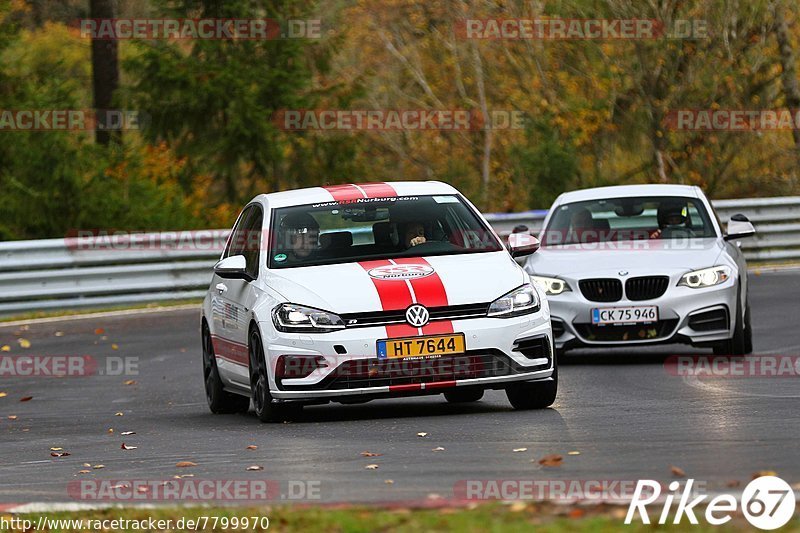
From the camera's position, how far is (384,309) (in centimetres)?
1106

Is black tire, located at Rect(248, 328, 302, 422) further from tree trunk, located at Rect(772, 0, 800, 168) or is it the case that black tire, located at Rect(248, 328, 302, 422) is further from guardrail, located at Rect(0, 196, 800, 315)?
tree trunk, located at Rect(772, 0, 800, 168)

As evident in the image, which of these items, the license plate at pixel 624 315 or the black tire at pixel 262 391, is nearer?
the black tire at pixel 262 391

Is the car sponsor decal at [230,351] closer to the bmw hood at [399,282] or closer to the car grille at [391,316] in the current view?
the bmw hood at [399,282]

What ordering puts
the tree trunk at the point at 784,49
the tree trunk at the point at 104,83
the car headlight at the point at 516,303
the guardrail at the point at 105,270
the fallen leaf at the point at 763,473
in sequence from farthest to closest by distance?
the tree trunk at the point at 104,83 → the tree trunk at the point at 784,49 → the guardrail at the point at 105,270 → the car headlight at the point at 516,303 → the fallen leaf at the point at 763,473

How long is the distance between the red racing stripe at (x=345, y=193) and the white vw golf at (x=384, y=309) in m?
0.03

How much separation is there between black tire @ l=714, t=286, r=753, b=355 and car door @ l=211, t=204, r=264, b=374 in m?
4.53

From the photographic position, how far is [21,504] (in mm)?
8180

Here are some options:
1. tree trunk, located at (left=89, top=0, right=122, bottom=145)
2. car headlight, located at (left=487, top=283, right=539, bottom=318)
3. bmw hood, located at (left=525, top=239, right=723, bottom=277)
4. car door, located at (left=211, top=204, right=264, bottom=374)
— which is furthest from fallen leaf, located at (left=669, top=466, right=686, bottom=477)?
tree trunk, located at (left=89, top=0, right=122, bottom=145)

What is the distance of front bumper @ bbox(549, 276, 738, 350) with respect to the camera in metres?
14.9

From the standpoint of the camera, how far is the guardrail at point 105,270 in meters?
23.5

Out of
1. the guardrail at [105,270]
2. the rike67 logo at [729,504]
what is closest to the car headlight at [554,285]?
the rike67 logo at [729,504]

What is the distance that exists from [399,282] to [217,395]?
2.64 metres

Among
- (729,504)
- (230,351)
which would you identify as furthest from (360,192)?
(729,504)

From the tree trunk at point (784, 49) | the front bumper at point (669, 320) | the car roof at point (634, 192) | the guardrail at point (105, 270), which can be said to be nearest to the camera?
the front bumper at point (669, 320)
